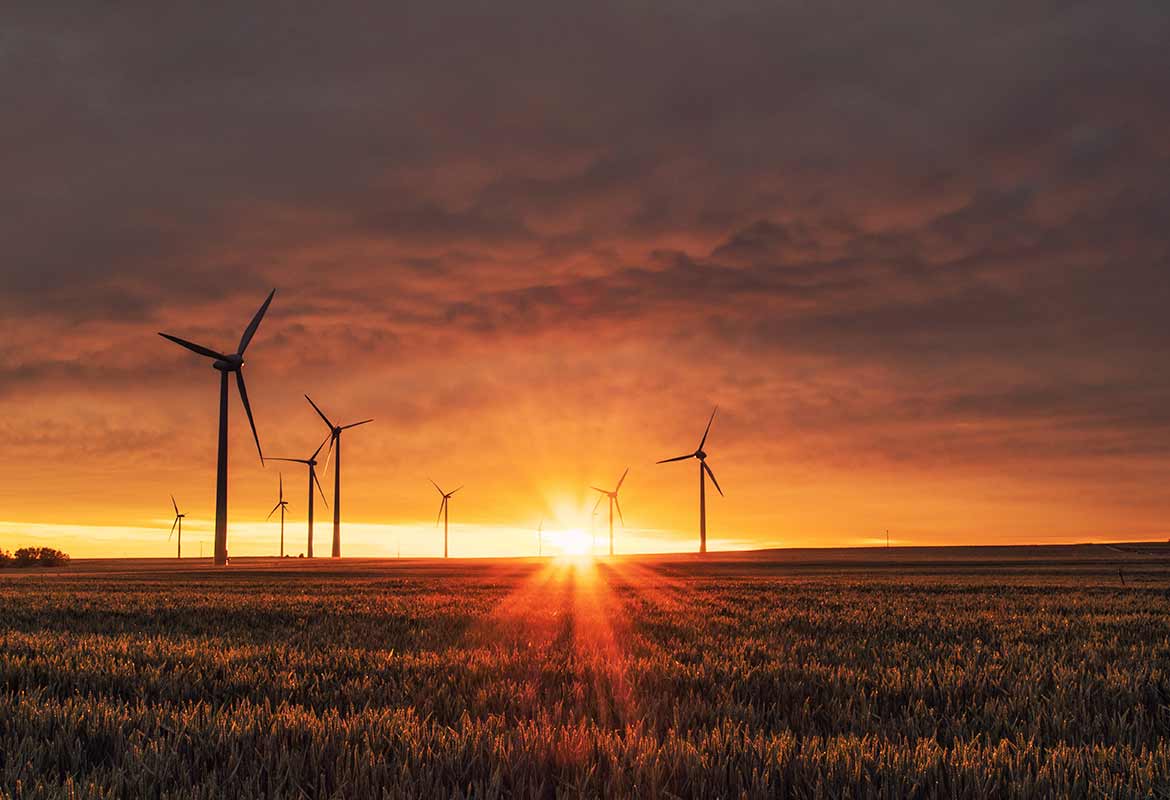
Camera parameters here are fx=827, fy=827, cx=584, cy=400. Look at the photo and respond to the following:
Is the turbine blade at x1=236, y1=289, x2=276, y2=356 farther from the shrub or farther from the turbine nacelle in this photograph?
the shrub

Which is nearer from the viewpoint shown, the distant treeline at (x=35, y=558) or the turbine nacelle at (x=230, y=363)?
the turbine nacelle at (x=230, y=363)

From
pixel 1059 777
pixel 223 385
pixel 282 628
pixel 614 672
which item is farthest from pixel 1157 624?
pixel 223 385

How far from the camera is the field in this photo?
16.2 ft

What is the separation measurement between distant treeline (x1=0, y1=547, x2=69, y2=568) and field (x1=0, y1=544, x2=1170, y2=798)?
502 ft

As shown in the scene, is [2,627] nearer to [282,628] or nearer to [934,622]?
[282,628]

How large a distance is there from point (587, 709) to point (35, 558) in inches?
6689

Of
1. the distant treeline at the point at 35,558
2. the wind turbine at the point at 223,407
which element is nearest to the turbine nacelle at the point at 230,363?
the wind turbine at the point at 223,407

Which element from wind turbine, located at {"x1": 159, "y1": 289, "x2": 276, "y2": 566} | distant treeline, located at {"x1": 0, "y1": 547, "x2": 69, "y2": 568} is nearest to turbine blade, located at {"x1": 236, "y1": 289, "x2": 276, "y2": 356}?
wind turbine, located at {"x1": 159, "y1": 289, "x2": 276, "y2": 566}

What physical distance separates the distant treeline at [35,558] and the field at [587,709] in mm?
153024

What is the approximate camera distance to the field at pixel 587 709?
195 inches

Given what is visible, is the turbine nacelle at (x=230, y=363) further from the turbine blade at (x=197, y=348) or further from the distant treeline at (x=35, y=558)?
the distant treeline at (x=35, y=558)

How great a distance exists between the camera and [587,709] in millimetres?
7520

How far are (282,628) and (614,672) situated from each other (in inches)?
342

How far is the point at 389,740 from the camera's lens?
5.79 meters
